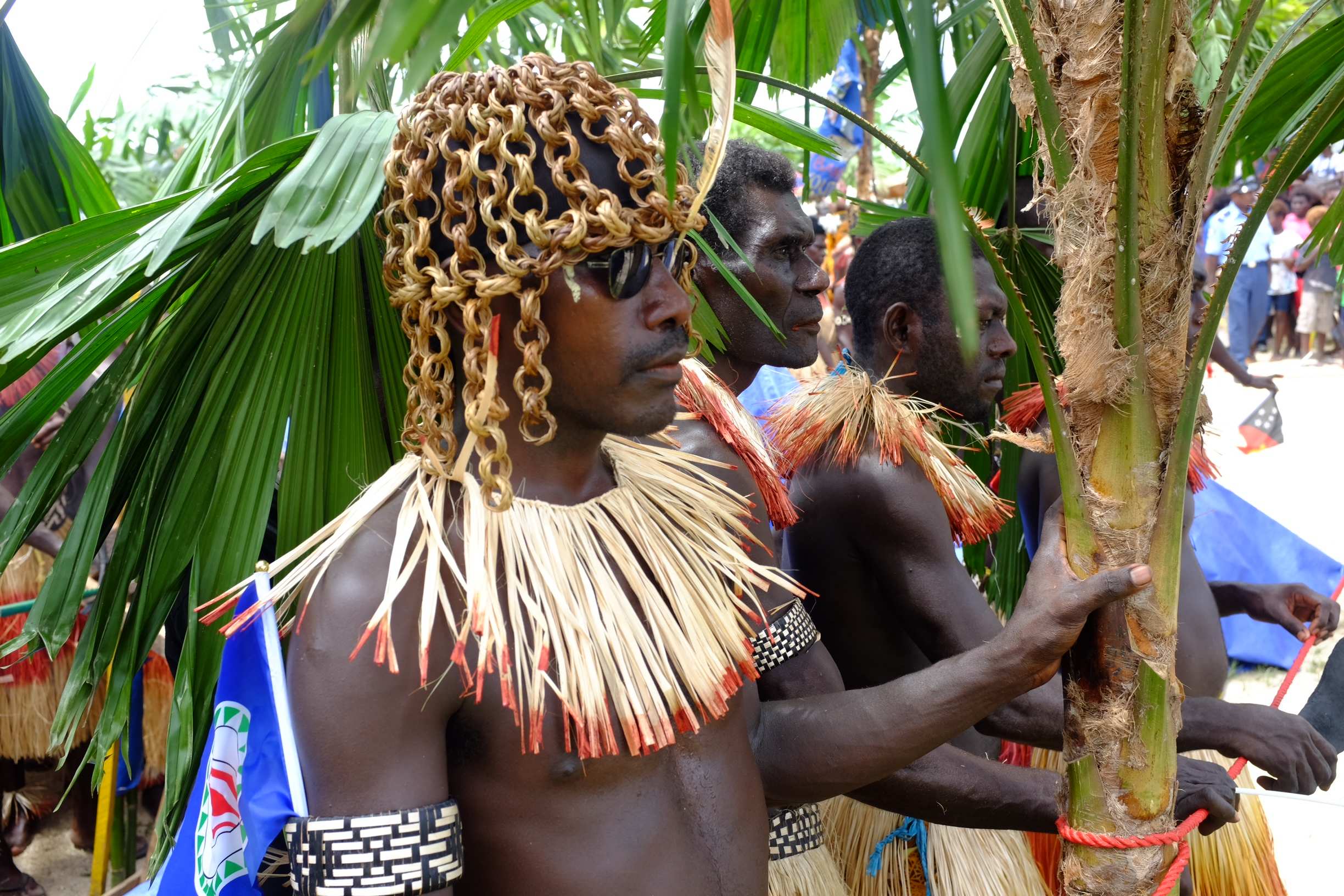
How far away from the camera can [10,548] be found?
67.6 inches

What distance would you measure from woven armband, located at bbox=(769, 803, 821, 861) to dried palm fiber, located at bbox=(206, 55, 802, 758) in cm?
81

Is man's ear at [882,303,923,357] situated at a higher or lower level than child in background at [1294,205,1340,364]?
higher

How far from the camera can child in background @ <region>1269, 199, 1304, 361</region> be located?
14.4 meters

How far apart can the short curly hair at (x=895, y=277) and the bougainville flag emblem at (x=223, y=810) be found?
191 centimetres

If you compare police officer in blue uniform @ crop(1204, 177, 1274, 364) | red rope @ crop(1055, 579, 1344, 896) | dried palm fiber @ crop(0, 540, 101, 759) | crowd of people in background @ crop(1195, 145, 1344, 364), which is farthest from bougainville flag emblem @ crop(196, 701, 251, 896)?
police officer in blue uniform @ crop(1204, 177, 1274, 364)

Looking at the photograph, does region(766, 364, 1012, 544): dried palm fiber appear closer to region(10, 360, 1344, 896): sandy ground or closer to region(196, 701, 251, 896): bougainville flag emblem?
region(10, 360, 1344, 896): sandy ground

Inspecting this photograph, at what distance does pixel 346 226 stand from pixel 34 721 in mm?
4002

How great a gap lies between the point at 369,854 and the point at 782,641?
0.91m

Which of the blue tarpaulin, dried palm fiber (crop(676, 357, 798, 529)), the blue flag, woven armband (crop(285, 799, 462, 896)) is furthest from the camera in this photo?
the blue flag

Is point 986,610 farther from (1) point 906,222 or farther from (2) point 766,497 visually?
(1) point 906,222

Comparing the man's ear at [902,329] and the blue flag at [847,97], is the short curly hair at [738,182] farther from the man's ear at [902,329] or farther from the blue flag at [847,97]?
the blue flag at [847,97]

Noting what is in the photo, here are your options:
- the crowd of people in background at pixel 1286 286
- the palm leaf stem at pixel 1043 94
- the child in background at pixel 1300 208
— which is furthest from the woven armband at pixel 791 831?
the child in background at pixel 1300 208

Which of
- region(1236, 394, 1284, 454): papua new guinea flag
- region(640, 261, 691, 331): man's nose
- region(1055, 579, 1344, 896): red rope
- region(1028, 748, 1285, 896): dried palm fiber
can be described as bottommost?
region(1028, 748, 1285, 896): dried palm fiber

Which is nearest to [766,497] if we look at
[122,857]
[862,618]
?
[862,618]
